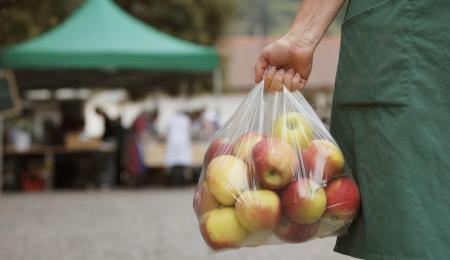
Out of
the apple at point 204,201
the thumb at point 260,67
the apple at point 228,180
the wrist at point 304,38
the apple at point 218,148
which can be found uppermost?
the wrist at point 304,38

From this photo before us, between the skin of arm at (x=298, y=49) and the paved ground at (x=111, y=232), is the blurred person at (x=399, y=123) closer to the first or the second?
the skin of arm at (x=298, y=49)

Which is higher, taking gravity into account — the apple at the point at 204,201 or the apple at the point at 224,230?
the apple at the point at 204,201

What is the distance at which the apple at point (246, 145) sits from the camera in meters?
2.06

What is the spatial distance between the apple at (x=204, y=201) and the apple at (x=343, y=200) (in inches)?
10.1

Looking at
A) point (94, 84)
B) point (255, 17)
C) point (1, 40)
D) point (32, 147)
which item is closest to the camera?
point (32, 147)

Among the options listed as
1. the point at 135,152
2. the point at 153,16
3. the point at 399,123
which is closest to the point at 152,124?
the point at 135,152

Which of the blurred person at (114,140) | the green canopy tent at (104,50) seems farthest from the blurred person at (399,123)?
the blurred person at (114,140)

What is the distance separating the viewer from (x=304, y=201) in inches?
76.4

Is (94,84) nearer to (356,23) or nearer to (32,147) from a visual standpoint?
(32,147)

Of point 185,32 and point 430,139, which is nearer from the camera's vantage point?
point 430,139

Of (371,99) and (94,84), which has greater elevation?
(371,99)

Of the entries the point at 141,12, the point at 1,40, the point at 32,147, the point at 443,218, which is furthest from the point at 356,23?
the point at 141,12

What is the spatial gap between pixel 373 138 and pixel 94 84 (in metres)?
18.8

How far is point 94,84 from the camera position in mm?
20359
